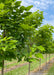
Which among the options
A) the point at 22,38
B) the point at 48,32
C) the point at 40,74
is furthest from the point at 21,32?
the point at 40,74

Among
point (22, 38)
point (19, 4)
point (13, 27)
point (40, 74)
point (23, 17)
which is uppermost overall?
point (19, 4)

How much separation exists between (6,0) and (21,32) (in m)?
1.07

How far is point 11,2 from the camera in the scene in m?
3.12

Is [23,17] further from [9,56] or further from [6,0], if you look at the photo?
[9,56]

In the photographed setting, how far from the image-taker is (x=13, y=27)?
10.3 feet

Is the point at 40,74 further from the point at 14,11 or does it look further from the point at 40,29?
the point at 14,11

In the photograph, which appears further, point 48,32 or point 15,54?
point 48,32

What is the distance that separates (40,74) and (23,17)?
786cm

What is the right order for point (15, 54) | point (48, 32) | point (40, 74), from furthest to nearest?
point (40, 74) < point (48, 32) < point (15, 54)

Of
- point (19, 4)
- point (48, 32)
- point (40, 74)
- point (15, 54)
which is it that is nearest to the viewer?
point (15, 54)

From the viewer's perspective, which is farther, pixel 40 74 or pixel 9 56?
pixel 40 74

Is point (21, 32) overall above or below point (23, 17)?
below

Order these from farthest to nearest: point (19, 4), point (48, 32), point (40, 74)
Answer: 1. point (40, 74)
2. point (48, 32)
3. point (19, 4)

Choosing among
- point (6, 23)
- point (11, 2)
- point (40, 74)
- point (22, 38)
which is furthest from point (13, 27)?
point (40, 74)
